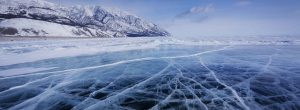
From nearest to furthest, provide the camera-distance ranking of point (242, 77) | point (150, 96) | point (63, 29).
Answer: point (150, 96), point (242, 77), point (63, 29)

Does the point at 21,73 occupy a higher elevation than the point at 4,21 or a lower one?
lower

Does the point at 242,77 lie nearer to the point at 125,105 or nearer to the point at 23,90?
the point at 125,105

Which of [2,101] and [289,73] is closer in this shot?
[2,101]

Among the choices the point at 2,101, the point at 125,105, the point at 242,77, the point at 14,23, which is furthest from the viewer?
the point at 14,23

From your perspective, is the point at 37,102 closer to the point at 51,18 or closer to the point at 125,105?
the point at 125,105

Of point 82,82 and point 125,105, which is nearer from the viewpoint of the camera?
point 125,105

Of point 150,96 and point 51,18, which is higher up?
point 51,18

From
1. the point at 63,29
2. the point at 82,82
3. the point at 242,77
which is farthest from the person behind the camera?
the point at 63,29

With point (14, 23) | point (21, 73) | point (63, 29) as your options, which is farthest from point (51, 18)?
point (21, 73)

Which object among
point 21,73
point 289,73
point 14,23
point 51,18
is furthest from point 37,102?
point 51,18
